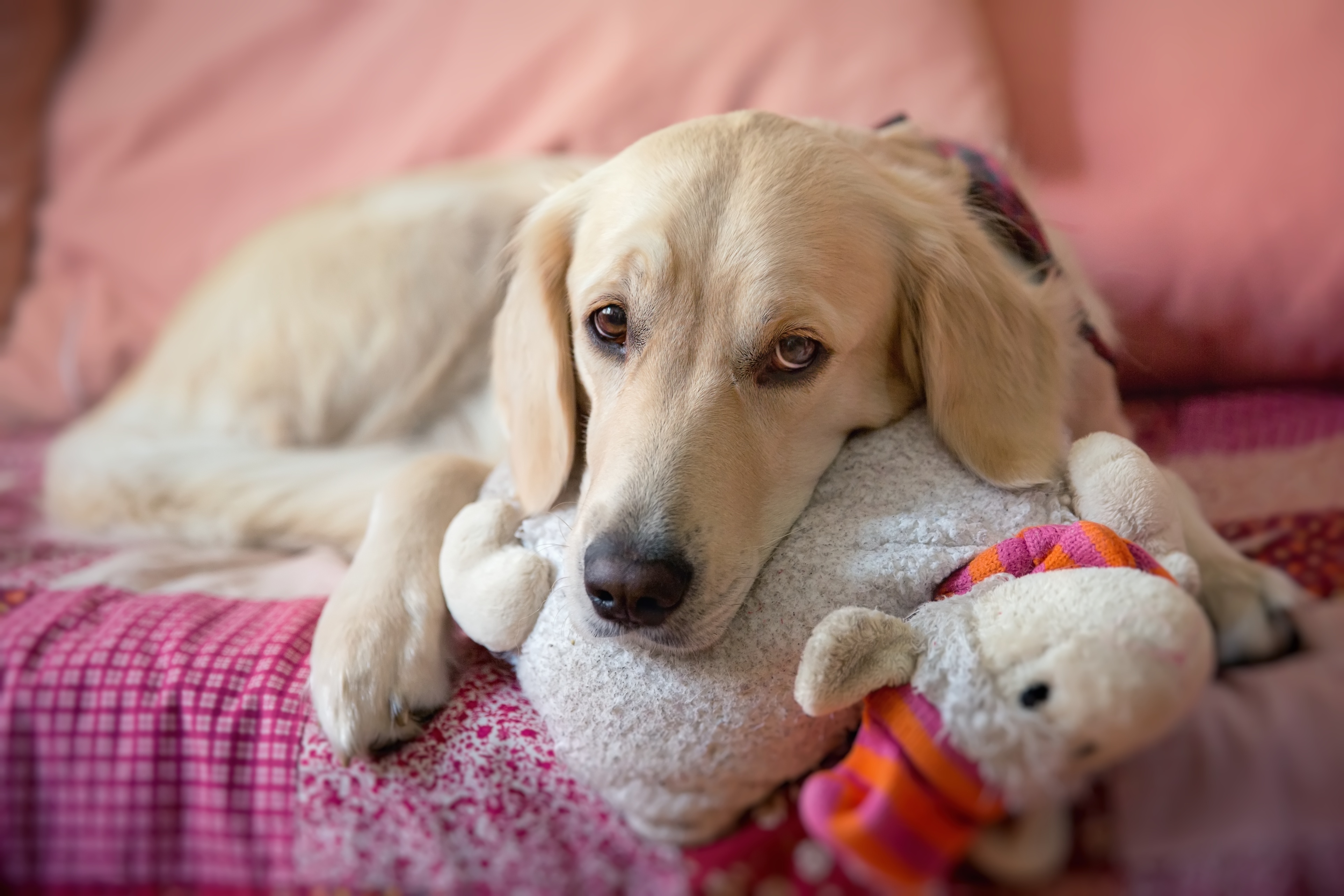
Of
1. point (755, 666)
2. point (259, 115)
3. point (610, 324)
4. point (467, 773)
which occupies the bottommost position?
point (467, 773)

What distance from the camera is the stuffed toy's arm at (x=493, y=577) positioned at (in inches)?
41.9

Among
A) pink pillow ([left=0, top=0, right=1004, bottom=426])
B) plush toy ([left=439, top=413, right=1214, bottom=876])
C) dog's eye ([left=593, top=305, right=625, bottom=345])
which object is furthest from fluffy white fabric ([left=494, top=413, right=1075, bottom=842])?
pink pillow ([left=0, top=0, right=1004, bottom=426])

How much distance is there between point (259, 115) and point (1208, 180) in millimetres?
2499

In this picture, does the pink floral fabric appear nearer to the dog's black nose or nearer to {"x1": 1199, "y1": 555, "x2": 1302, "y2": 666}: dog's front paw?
the dog's black nose

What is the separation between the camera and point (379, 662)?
113cm

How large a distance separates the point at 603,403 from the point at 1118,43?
128 centimetres

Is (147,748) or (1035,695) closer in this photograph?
(1035,695)

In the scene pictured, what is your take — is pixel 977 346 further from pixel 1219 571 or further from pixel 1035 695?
pixel 1035 695

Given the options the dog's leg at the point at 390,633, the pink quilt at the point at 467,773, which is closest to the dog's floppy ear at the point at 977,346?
the pink quilt at the point at 467,773

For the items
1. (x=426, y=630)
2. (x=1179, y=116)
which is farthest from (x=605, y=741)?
(x=1179, y=116)

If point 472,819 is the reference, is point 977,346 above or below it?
above

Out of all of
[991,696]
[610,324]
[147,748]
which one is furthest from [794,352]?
[147,748]

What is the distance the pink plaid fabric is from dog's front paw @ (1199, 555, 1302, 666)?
97 centimetres

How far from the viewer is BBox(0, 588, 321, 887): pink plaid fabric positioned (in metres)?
0.99
